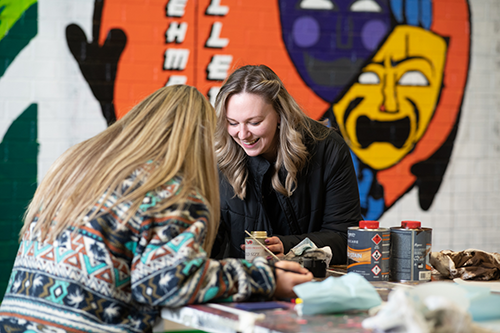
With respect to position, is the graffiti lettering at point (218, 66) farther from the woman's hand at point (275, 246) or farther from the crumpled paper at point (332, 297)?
the crumpled paper at point (332, 297)

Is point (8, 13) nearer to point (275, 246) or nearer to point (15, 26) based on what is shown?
point (15, 26)

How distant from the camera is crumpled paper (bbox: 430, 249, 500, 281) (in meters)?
1.40

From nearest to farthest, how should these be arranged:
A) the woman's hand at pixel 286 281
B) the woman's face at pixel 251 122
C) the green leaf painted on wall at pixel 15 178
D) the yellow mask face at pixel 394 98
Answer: the woman's hand at pixel 286 281, the woman's face at pixel 251 122, the green leaf painted on wall at pixel 15 178, the yellow mask face at pixel 394 98

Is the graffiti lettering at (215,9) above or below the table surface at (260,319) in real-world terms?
above

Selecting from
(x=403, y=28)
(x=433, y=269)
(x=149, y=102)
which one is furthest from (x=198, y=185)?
(x=403, y=28)

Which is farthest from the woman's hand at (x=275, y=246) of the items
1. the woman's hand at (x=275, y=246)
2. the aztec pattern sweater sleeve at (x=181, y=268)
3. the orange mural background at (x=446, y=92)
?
the orange mural background at (x=446, y=92)

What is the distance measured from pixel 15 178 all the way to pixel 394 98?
2247 millimetres

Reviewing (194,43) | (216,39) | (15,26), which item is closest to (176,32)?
(194,43)

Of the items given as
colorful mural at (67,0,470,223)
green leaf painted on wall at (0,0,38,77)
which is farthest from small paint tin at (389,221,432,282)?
green leaf painted on wall at (0,0,38,77)

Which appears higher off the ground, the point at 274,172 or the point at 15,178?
the point at 274,172

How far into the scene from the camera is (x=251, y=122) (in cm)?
187

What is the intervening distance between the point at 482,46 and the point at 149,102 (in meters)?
2.83

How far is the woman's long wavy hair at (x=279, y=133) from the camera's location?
1.87 m

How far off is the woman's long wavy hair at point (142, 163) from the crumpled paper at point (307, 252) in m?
0.34
